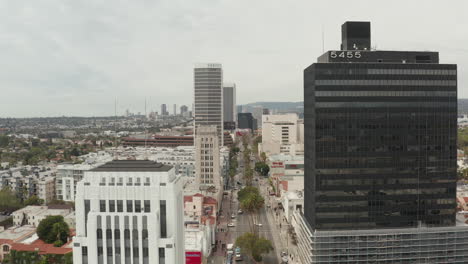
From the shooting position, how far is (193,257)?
7794 centimetres

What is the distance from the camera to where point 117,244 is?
4084cm

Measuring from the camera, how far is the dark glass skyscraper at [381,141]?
232ft

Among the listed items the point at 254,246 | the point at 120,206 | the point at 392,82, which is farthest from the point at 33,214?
the point at 392,82

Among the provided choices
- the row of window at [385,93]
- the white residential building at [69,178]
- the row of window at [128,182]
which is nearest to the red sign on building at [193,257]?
the row of window at [385,93]

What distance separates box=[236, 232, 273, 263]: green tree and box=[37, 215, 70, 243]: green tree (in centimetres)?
4041

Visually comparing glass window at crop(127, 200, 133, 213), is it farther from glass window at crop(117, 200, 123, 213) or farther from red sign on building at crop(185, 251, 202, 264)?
red sign on building at crop(185, 251, 202, 264)

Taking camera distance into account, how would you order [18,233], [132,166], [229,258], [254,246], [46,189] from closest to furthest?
[132,166] → [254,246] → [229,258] → [18,233] → [46,189]

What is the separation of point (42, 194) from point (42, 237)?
166 feet

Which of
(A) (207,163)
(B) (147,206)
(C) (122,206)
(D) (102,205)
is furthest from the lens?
(A) (207,163)

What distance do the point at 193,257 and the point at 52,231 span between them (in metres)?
Result: 36.8

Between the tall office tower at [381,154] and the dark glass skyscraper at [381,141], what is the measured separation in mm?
172

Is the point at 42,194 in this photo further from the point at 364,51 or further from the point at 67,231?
the point at 364,51

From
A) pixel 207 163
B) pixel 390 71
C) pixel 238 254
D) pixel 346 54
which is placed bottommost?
pixel 238 254

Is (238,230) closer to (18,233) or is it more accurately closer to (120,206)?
(18,233)
